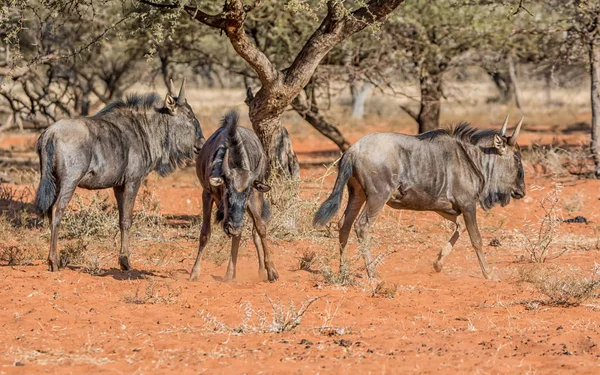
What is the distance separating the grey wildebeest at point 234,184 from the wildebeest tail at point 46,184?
1646 mm

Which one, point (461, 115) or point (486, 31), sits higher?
point (486, 31)

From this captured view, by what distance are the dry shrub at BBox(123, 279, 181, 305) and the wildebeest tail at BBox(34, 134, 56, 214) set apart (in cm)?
172

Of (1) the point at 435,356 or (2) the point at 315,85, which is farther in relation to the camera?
(2) the point at 315,85

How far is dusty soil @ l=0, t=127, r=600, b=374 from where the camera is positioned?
6.59 meters

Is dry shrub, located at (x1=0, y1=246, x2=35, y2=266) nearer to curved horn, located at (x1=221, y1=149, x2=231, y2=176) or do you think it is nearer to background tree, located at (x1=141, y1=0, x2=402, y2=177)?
curved horn, located at (x1=221, y1=149, x2=231, y2=176)

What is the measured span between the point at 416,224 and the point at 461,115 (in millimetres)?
22950

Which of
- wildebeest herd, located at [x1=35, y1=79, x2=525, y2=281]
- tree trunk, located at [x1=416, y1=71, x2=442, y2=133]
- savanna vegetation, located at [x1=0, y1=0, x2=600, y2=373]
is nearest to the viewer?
savanna vegetation, located at [x1=0, y1=0, x2=600, y2=373]

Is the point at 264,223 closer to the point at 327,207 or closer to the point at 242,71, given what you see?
the point at 327,207

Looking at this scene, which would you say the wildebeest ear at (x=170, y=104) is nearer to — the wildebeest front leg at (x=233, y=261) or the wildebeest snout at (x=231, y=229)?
the wildebeest front leg at (x=233, y=261)

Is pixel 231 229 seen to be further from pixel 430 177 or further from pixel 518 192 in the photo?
pixel 518 192

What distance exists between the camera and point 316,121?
18594mm

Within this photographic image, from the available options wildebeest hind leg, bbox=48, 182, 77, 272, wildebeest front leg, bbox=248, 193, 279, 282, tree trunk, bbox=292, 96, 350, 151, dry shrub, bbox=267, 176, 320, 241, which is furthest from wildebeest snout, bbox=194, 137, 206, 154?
tree trunk, bbox=292, 96, 350, 151

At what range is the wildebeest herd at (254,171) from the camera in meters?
9.71

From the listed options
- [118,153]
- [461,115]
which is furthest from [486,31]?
[461,115]
